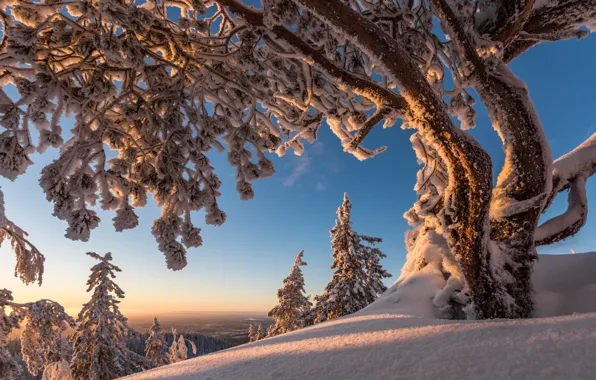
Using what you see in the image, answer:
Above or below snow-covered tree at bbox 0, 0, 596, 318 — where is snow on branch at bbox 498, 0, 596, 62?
above

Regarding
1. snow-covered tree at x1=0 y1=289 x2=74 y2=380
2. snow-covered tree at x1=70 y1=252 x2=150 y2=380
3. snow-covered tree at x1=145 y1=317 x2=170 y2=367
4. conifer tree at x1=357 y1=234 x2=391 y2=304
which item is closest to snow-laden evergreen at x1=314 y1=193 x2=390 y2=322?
conifer tree at x1=357 y1=234 x2=391 y2=304

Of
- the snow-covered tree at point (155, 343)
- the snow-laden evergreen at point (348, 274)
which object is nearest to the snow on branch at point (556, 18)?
the snow-laden evergreen at point (348, 274)

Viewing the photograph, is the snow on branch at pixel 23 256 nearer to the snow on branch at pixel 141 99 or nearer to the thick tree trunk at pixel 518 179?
the snow on branch at pixel 141 99

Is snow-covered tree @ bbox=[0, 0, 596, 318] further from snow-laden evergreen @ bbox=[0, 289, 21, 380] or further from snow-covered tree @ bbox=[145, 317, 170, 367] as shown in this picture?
snow-covered tree @ bbox=[145, 317, 170, 367]

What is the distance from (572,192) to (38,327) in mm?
12380

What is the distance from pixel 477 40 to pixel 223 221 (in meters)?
3.38

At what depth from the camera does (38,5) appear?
2762 millimetres

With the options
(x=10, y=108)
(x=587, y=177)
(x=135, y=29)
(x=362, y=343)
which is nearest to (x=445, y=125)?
(x=362, y=343)

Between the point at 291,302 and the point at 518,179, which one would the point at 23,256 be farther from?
the point at 291,302

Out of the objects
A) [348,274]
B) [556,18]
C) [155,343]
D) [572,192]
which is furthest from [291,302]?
[556,18]

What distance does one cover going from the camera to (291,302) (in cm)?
2136

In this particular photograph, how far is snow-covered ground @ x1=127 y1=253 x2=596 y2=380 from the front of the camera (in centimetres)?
145

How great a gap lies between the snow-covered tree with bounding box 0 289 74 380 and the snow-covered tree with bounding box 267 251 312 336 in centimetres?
1445

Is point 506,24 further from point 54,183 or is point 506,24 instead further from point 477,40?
point 54,183
